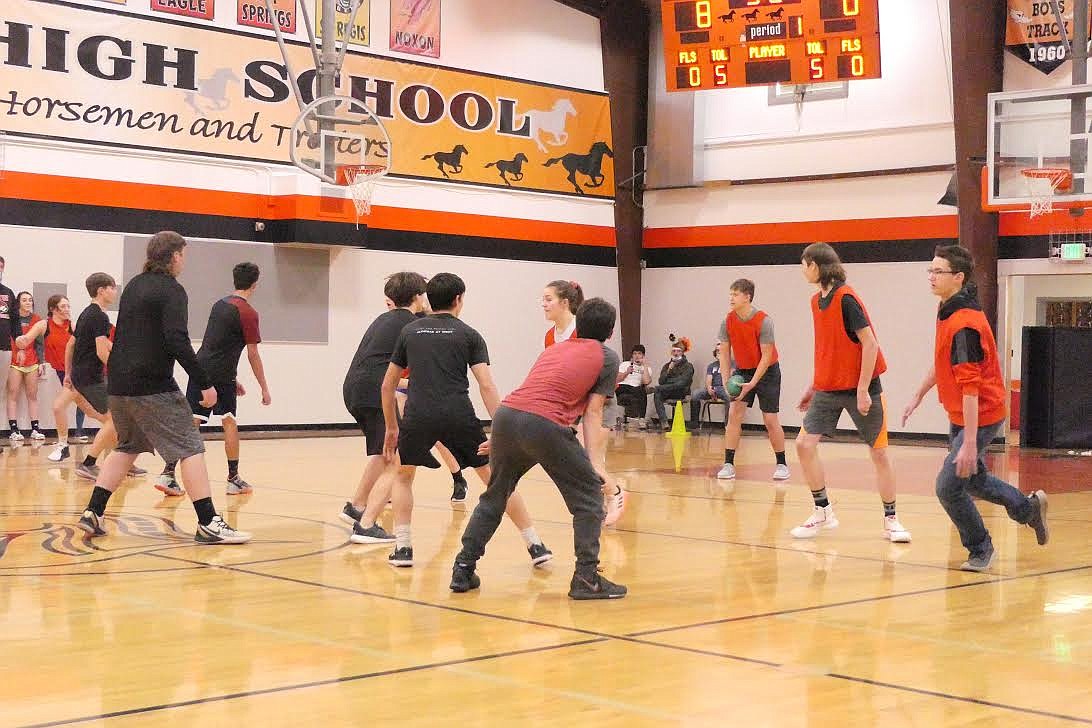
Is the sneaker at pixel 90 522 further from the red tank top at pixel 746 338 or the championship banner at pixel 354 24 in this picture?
the championship banner at pixel 354 24

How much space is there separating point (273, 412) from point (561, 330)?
1217 cm

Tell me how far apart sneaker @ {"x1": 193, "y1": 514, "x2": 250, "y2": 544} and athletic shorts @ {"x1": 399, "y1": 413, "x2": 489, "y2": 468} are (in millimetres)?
1622

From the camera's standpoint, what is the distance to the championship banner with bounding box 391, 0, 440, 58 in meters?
21.7

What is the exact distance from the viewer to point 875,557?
8648 mm

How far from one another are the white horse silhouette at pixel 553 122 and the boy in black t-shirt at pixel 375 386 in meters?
14.8

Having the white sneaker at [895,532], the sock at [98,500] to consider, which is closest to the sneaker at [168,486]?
the sock at [98,500]

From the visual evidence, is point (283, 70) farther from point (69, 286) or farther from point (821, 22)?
point (821, 22)

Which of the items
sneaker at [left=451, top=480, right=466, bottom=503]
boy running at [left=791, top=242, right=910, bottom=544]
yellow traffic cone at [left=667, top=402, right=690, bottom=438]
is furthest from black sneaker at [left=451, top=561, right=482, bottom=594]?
yellow traffic cone at [left=667, top=402, right=690, bottom=438]

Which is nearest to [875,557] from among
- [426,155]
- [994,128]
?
[994,128]

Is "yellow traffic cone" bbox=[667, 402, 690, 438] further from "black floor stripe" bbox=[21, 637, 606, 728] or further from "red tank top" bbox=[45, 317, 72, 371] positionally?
"black floor stripe" bbox=[21, 637, 606, 728]

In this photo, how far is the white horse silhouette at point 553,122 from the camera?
77.4 feet

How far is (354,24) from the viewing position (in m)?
20.9

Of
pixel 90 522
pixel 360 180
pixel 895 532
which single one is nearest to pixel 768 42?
pixel 360 180

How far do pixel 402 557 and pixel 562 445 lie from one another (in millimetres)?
1599
